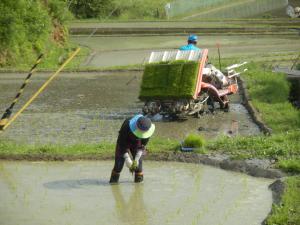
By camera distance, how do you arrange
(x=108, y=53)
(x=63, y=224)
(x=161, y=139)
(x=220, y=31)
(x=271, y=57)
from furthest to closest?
(x=220, y=31), (x=108, y=53), (x=271, y=57), (x=161, y=139), (x=63, y=224)

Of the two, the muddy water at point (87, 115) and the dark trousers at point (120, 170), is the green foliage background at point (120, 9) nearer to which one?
→ the muddy water at point (87, 115)

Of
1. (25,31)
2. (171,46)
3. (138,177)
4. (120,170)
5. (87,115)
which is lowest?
(138,177)

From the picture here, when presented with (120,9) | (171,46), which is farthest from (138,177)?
(120,9)

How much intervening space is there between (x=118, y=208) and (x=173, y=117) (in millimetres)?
6834

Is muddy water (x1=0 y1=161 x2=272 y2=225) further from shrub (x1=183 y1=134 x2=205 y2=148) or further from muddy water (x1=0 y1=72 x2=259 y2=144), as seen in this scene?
muddy water (x1=0 y1=72 x2=259 y2=144)

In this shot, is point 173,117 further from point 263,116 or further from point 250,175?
point 250,175

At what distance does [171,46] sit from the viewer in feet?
102

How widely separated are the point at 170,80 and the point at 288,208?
7.68 m

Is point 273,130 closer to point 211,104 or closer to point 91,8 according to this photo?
point 211,104

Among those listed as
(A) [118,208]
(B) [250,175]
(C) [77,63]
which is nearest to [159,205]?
(A) [118,208]

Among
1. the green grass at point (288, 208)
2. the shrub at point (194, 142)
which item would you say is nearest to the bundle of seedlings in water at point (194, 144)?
the shrub at point (194, 142)

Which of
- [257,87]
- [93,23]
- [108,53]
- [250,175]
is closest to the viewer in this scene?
[250,175]

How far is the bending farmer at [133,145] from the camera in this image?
10.6m

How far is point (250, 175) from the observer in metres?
11.5
